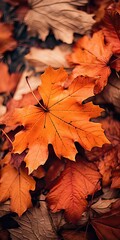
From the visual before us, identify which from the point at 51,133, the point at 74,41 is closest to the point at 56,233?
the point at 51,133

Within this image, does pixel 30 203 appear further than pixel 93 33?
No

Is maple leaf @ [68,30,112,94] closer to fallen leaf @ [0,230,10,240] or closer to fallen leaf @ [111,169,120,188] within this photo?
fallen leaf @ [111,169,120,188]

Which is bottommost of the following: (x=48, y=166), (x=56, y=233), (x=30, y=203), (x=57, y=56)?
(x=56, y=233)

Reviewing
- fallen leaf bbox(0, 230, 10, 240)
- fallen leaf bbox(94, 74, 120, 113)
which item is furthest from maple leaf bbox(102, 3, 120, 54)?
fallen leaf bbox(0, 230, 10, 240)

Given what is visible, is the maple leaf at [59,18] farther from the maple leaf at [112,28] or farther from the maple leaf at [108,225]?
the maple leaf at [108,225]

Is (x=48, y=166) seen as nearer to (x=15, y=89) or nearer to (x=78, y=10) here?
(x=15, y=89)

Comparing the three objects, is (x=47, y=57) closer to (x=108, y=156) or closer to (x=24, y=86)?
(x=24, y=86)
